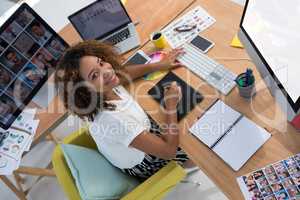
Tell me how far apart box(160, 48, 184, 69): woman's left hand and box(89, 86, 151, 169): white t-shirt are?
267mm

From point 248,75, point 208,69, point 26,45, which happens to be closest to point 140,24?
point 208,69

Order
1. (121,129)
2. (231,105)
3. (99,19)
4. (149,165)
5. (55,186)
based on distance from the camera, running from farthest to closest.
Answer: (55,186), (99,19), (149,165), (231,105), (121,129)

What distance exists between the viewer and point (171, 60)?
1.75 metres

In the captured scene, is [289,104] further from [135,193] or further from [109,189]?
[109,189]

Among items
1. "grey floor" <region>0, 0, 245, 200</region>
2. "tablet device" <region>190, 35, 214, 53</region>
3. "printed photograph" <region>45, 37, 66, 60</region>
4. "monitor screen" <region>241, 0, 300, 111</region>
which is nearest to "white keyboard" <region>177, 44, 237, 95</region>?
"tablet device" <region>190, 35, 214, 53</region>

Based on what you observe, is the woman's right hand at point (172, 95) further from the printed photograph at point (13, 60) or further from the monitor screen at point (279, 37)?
the printed photograph at point (13, 60)

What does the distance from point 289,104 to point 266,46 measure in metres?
0.25

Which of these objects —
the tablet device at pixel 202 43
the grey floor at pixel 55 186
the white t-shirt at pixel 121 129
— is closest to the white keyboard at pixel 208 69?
the tablet device at pixel 202 43

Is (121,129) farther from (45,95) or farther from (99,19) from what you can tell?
(99,19)

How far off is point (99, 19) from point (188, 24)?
49cm

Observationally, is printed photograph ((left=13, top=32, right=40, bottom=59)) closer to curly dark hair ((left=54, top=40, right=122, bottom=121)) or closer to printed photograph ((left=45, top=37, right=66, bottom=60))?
printed photograph ((left=45, top=37, right=66, bottom=60))

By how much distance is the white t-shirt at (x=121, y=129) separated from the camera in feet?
4.73

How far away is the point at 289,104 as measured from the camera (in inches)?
52.7

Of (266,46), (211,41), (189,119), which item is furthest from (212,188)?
(266,46)
